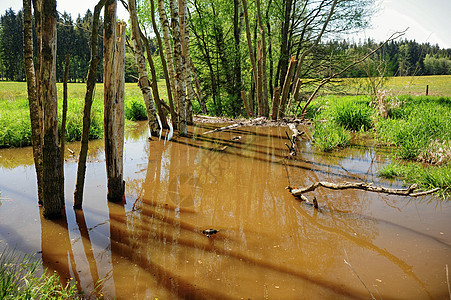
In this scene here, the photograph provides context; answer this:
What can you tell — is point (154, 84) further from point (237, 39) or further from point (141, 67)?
point (237, 39)

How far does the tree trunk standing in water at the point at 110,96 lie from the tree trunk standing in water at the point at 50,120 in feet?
2.13

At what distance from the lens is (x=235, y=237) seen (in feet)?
10.9

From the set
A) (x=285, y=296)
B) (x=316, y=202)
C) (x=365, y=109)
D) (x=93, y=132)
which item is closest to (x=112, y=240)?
(x=285, y=296)

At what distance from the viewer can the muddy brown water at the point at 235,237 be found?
2.52m

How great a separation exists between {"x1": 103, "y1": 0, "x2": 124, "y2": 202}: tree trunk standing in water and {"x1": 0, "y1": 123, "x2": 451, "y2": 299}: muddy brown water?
44cm

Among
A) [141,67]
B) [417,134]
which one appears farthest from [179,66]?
[417,134]

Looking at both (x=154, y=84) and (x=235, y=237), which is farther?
(x=154, y=84)

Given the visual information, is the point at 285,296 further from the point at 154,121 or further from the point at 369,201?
the point at 154,121

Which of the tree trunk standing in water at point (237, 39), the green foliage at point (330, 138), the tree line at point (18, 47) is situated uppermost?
the tree line at point (18, 47)

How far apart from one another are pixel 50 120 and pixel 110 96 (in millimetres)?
857

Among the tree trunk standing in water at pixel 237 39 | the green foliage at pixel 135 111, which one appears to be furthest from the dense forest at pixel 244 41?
the green foliage at pixel 135 111

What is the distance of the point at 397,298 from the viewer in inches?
91.7

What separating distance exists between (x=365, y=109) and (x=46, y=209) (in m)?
8.83

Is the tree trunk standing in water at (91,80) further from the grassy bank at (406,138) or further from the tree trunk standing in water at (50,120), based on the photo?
the grassy bank at (406,138)
